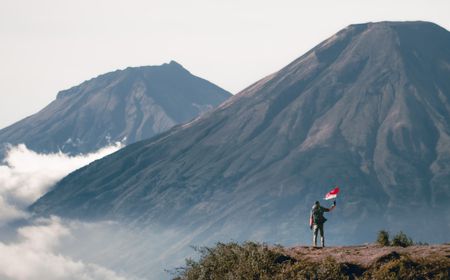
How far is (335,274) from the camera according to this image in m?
45.0

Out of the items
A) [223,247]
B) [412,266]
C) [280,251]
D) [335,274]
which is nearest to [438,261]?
[412,266]

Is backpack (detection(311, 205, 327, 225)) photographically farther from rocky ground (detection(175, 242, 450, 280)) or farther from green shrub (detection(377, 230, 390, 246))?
green shrub (detection(377, 230, 390, 246))

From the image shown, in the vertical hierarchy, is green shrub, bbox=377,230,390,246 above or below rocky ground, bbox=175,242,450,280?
above

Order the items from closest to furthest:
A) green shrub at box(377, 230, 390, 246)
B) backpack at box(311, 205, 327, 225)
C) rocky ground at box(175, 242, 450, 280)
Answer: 1. rocky ground at box(175, 242, 450, 280)
2. backpack at box(311, 205, 327, 225)
3. green shrub at box(377, 230, 390, 246)

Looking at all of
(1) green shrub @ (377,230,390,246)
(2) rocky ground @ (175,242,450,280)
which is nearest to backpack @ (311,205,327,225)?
(2) rocky ground @ (175,242,450,280)

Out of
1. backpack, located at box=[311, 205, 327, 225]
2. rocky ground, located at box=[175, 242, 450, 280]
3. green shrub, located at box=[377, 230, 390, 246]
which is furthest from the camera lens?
green shrub, located at box=[377, 230, 390, 246]

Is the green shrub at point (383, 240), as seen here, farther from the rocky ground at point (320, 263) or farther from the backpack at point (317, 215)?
the rocky ground at point (320, 263)

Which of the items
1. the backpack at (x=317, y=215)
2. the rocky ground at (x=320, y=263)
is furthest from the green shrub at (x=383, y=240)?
the rocky ground at (x=320, y=263)

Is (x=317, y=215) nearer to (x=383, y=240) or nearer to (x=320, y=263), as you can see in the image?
(x=383, y=240)

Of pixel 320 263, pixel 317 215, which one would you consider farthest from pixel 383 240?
pixel 320 263

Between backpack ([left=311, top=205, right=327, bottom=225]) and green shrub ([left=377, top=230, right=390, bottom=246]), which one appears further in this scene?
green shrub ([left=377, top=230, right=390, bottom=246])

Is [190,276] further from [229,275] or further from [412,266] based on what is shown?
[412,266]

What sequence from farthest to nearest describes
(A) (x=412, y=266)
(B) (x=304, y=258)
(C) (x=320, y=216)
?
(C) (x=320, y=216)
(B) (x=304, y=258)
(A) (x=412, y=266)

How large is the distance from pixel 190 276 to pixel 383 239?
1383cm
